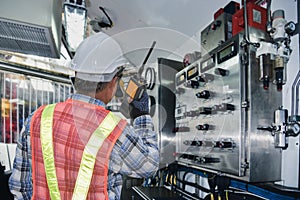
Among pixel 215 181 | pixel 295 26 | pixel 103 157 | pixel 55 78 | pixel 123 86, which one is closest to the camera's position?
pixel 103 157

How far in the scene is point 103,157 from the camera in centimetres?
88

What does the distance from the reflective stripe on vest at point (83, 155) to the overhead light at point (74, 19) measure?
1224mm

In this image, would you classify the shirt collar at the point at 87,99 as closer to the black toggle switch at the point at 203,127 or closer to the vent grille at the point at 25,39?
the vent grille at the point at 25,39

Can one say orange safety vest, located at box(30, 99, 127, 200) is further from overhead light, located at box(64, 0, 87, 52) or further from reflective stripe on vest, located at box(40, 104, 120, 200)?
overhead light, located at box(64, 0, 87, 52)

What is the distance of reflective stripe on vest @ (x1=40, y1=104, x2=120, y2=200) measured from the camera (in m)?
0.86

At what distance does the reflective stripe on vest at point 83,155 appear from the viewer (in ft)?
2.83

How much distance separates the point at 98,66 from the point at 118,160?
0.37m

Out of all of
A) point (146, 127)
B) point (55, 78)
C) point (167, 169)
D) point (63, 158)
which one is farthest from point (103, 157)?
point (55, 78)

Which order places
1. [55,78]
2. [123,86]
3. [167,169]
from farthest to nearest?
[55,78], [167,169], [123,86]

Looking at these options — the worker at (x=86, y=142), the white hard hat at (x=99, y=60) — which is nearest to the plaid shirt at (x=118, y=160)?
the worker at (x=86, y=142)

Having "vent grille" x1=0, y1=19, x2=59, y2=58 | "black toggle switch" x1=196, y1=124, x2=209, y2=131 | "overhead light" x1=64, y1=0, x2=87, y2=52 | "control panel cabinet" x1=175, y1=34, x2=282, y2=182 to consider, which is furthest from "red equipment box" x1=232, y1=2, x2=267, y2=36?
"overhead light" x1=64, y1=0, x2=87, y2=52

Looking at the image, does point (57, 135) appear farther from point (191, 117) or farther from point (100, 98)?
point (191, 117)

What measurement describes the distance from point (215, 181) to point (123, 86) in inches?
36.7

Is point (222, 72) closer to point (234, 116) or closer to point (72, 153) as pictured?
point (234, 116)
